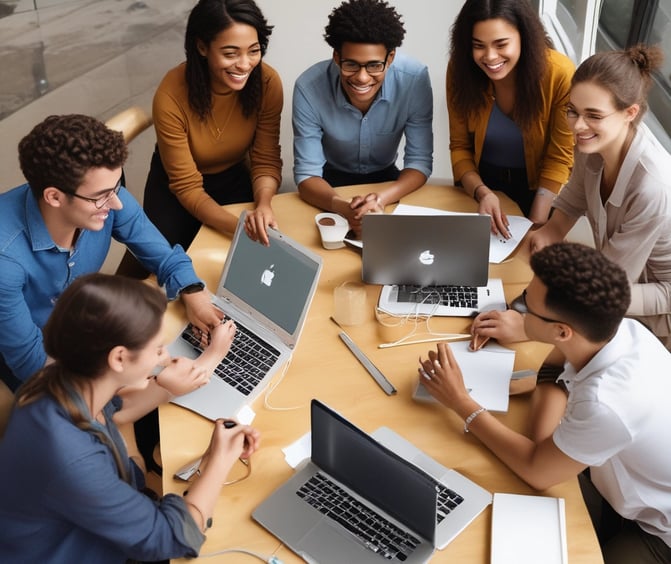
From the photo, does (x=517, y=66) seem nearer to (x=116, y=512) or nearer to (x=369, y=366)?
(x=369, y=366)

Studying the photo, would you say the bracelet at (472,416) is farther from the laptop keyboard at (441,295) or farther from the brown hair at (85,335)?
the brown hair at (85,335)

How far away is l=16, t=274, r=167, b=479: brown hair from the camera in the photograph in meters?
1.36

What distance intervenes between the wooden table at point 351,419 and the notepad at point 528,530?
0.02 metres

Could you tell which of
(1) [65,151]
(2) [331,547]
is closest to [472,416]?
(2) [331,547]

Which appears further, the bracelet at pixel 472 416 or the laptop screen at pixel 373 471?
the bracelet at pixel 472 416

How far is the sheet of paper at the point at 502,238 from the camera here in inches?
87.4

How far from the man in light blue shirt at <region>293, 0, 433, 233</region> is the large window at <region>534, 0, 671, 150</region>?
877 millimetres

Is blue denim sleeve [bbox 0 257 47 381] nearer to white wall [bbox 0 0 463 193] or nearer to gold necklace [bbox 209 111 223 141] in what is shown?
gold necklace [bbox 209 111 223 141]

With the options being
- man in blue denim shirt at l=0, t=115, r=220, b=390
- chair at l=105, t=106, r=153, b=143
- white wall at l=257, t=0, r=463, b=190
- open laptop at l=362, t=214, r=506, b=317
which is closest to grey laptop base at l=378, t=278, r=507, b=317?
open laptop at l=362, t=214, r=506, b=317

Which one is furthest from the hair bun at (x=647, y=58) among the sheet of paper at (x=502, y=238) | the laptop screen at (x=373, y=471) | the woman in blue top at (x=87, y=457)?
the woman in blue top at (x=87, y=457)

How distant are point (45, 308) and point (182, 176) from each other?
0.74 m

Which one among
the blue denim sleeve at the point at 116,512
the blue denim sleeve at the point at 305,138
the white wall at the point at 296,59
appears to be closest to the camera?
the blue denim sleeve at the point at 116,512

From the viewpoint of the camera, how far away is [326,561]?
137 centimetres

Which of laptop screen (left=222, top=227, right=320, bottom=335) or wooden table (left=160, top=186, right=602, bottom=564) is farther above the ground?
laptop screen (left=222, top=227, right=320, bottom=335)
